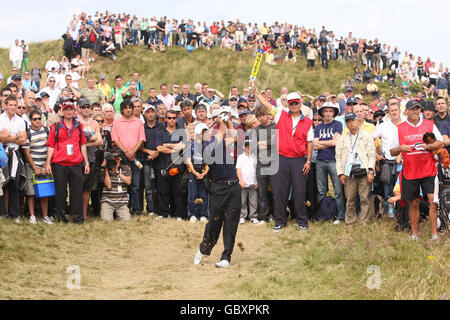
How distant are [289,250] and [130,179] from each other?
4.18 meters

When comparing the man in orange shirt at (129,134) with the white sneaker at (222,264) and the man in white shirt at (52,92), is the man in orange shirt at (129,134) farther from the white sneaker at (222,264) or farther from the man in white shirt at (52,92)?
the man in white shirt at (52,92)

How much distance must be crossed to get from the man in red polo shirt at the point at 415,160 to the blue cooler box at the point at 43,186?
20.7 ft

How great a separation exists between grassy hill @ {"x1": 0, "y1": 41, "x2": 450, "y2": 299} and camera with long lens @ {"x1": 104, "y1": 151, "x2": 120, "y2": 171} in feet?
3.77

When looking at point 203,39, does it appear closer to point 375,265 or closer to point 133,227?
point 133,227

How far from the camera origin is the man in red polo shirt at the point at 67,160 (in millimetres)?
10500

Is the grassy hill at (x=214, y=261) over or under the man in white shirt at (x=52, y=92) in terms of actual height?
under

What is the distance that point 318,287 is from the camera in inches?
257

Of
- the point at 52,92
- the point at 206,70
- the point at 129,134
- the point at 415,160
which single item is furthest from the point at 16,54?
the point at 415,160

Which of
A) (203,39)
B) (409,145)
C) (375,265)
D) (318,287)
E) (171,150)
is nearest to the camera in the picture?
(318,287)

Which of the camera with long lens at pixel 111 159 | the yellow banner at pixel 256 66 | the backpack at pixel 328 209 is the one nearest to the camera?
the backpack at pixel 328 209

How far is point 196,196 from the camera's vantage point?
11.5 metres

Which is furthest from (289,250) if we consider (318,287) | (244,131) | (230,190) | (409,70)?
(409,70)

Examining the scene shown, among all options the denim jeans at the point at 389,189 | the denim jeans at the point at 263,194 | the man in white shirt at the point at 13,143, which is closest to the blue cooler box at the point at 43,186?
the man in white shirt at the point at 13,143

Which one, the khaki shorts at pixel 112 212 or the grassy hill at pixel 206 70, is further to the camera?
the grassy hill at pixel 206 70
